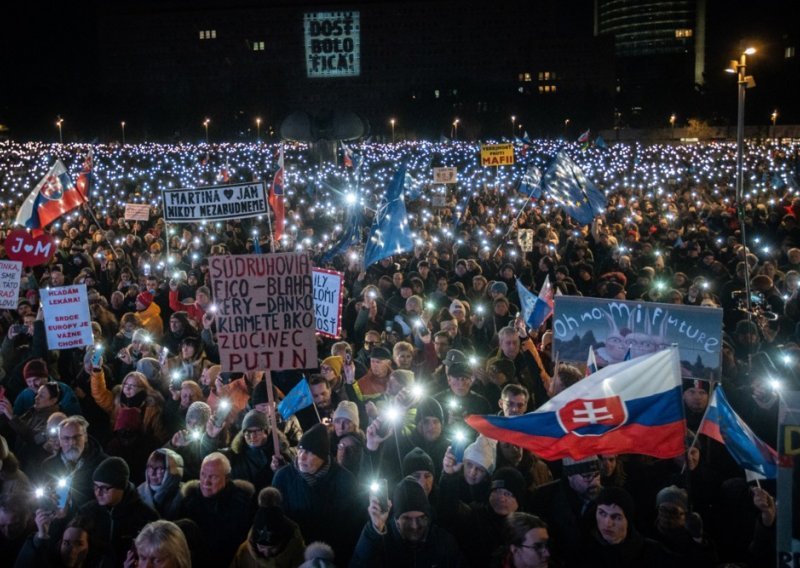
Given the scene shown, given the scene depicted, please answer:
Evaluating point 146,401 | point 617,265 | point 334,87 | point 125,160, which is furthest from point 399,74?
point 146,401

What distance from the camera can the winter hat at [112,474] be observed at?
432 centimetres

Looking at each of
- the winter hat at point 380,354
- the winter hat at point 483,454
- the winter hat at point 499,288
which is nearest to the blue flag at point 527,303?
the winter hat at point 499,288

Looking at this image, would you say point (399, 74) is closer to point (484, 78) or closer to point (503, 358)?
point (484, 78)

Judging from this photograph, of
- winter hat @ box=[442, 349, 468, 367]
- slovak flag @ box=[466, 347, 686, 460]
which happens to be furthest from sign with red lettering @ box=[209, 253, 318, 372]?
winter hat @ box=[442, 349, 468, 367]

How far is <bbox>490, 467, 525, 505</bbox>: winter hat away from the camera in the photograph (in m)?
4.34

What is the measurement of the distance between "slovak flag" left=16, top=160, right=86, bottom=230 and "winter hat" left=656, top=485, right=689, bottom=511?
944cm

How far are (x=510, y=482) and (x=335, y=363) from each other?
2624 millimetres

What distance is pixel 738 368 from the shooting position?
667 cm

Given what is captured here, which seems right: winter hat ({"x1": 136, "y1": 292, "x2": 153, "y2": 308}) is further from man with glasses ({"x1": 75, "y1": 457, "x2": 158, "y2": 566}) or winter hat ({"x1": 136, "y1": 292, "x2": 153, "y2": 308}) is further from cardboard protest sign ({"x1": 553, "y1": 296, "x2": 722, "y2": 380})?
cardboard protest sign ({"x1": 553, "y1": 296, "x2": 722, "y2": 380})

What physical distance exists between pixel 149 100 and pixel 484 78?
122 ft

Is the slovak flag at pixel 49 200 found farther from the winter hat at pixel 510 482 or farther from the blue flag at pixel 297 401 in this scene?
the winter hat at pixel 510 482

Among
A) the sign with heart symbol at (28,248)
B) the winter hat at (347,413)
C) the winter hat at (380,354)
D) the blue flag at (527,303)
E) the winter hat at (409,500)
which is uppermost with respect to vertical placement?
the sign with heart symbol at (28,248)

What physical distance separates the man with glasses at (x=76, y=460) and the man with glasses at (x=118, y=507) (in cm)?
54

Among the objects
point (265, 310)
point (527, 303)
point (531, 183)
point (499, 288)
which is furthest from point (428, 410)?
point (531, 183)
